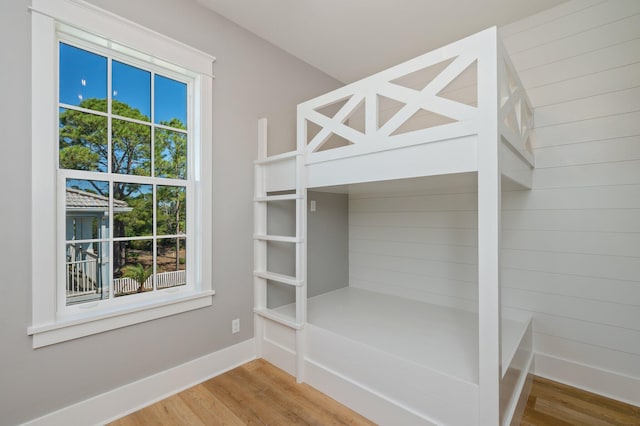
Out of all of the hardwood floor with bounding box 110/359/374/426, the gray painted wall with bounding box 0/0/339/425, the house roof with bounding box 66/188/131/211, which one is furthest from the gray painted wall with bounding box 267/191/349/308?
the house roof with bounding box 66/188/131/211

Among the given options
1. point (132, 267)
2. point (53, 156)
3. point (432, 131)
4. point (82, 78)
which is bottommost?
point (132, 267)

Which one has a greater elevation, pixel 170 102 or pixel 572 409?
pixel 170 102

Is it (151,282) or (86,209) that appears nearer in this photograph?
(86,209)

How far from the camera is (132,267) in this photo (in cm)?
198

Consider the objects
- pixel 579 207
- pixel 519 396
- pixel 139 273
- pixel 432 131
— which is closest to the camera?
pixel 432 131

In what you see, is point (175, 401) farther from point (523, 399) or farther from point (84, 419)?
point (523, 399)

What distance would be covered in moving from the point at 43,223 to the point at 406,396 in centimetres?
223

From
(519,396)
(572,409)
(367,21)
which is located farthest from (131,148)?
(572,409)

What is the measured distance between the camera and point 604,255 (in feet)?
6.65

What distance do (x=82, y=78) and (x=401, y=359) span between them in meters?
2.60

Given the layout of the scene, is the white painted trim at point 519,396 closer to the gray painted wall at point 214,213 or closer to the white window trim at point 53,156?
the gray painted wall at point 214,213

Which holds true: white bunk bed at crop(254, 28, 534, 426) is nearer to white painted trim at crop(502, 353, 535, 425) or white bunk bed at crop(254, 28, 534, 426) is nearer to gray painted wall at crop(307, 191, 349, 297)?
white painted trim at crop(502, 353, 535, 425)

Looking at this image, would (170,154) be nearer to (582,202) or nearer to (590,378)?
(582,202)

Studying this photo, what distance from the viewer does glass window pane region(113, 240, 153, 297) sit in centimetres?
191
